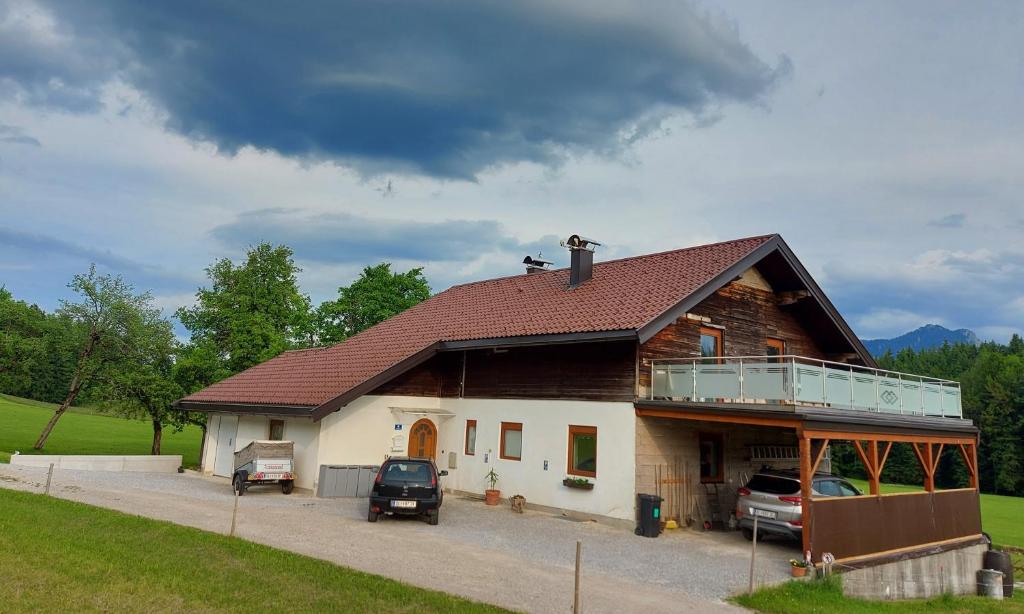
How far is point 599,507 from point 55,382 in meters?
80.6

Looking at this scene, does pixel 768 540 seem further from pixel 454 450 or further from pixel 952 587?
pixel 454 450

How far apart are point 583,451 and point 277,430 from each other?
9891 millimetres

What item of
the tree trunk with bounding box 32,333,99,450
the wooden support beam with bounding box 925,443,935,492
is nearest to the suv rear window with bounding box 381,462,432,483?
the wooden support beam with bounding box 925,443,935,492

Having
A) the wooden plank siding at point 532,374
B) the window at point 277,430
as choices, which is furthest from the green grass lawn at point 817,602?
the window at point 277,430

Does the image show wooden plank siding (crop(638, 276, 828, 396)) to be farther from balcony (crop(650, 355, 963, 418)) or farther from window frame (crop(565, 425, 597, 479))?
window frame (crop(565, 425, 597, 479))

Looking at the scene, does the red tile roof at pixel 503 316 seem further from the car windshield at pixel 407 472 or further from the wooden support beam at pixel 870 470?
the wooden support beam at pixel 870 470

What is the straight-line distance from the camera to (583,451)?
16469 mm

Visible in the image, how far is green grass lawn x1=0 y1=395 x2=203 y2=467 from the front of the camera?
3628cm

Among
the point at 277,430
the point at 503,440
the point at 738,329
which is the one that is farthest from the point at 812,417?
the point at 277,430

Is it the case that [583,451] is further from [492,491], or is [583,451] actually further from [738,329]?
[738,329]

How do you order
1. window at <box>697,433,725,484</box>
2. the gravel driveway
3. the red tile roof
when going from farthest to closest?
window at <box>697,433,725,484</box>, the red tile roof, the gravel driveway

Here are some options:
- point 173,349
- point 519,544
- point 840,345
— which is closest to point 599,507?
point 519,544

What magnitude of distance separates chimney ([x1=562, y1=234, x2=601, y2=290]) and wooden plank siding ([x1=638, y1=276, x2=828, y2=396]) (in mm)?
4266

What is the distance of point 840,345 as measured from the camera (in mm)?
21453
